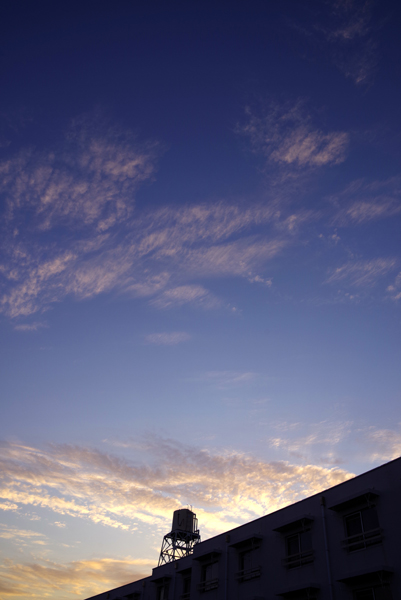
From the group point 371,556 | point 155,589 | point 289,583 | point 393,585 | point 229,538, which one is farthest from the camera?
point 155,589

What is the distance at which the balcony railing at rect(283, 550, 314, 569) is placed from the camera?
23800 mm

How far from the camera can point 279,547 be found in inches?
1029

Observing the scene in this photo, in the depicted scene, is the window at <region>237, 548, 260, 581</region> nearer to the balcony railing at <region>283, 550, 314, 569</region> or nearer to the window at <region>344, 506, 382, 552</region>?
the balcony railing at <region>283, 550, 314, 569</region>

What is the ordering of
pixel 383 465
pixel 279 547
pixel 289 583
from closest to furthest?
pixel 383 465
pixel 289 583
pixel 279 547

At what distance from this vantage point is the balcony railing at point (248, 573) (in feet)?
88.2

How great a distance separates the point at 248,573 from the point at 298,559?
485 cm

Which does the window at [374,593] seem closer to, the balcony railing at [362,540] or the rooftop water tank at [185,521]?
the balcony railing at [362,540]

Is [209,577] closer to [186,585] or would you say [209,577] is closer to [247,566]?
[186,585]

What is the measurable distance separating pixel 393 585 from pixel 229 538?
13.6 metres

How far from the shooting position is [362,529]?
21859mm

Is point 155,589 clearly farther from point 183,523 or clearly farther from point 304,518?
point 304,518

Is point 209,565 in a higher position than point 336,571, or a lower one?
higher

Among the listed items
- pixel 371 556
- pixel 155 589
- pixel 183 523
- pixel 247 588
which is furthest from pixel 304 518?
pixel 183 523

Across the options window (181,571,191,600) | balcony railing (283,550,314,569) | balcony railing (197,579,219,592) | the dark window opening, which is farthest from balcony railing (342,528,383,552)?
the dark window opening
